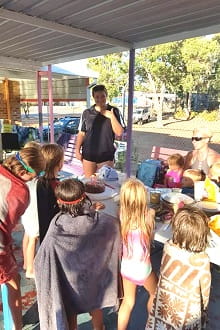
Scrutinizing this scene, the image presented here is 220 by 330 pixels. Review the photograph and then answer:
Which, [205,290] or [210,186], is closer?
[205,290]

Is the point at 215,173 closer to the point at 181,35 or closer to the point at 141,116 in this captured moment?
the point at 181,35

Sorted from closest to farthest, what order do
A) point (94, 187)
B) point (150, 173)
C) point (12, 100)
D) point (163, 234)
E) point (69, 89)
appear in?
point (163, 234)
point (94, 187)
point (150, 173)
point (69, 89)
point (12, 100)

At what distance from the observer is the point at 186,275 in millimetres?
1280

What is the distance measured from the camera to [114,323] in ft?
5.97

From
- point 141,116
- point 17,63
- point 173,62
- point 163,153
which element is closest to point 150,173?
point 163,153

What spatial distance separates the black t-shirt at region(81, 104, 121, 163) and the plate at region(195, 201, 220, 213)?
4.21 ft

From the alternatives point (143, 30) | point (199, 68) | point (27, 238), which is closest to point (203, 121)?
point (199, 68)

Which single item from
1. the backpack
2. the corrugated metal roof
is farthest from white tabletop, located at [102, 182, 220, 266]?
the corrugated metal roof

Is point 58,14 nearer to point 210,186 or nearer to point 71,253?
point 210,186

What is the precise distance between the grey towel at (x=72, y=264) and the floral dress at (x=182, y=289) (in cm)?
27

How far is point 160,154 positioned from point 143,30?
1866 mm

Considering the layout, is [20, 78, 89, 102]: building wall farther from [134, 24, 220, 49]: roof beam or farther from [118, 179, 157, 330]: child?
[118, 179, 157, 330]: child

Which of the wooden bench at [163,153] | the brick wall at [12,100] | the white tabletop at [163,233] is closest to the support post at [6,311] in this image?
the white tabletop at [163,233]

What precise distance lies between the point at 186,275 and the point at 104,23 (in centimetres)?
277
